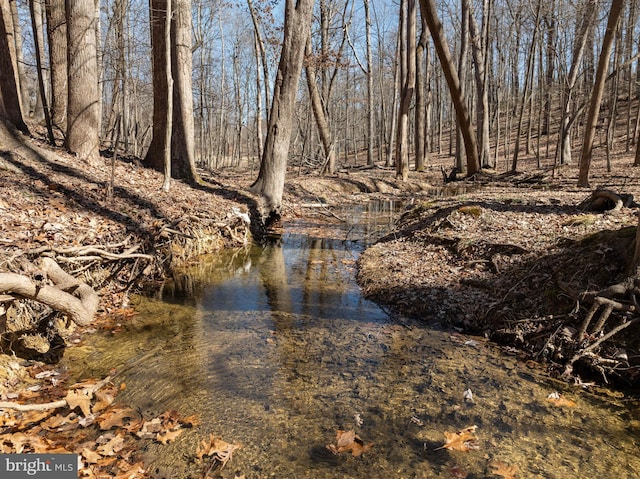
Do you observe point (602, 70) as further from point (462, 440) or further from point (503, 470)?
point (503, 470)

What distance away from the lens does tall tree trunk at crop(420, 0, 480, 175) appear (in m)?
11.7

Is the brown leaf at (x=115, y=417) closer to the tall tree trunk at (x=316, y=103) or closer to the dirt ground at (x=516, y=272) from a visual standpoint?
the dirt ground at (x=516, y=272)

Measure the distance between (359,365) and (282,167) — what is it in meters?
8.25

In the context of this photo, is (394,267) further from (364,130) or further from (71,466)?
(364,130)

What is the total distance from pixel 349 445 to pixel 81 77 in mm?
10454

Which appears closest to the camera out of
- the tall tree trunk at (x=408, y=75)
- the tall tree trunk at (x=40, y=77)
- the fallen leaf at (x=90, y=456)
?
the fallen leaf at (x=90, y=456)

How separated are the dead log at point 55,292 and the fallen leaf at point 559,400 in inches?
196

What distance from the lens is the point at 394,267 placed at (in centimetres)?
766

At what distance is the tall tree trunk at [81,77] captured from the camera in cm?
981

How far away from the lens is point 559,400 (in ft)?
13.0

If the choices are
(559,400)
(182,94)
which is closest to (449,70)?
(182,94)

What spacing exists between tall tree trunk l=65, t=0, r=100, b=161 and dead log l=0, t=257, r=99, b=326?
6.21 meters

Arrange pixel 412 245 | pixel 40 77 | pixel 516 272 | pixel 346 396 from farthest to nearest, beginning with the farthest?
1. pixel 40 77
2. pixel 412 245
3. pixel 516 272
4. pixel 346 396

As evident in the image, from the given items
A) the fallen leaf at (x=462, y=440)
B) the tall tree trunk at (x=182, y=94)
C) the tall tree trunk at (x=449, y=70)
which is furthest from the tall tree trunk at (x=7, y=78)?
the fallen leaf at (x=462, y=440)
